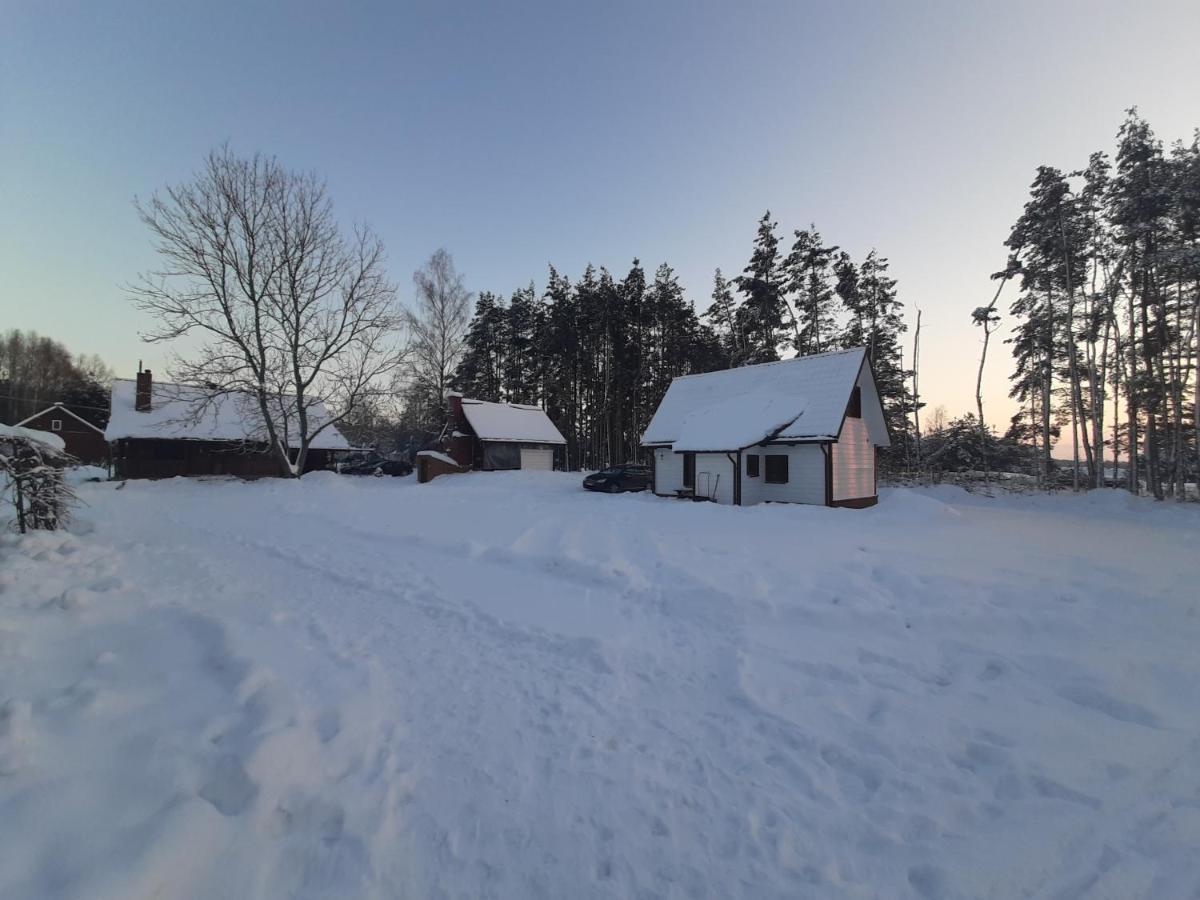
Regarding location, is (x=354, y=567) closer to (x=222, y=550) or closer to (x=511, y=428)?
(x=222, y=550)

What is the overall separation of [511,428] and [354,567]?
2626cm

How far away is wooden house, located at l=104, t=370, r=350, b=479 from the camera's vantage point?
27844 millimetres

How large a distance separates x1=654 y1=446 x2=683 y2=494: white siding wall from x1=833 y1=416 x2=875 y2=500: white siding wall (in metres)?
6.45

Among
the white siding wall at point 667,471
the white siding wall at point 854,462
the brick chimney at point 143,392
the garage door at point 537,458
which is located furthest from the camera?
the garage door at point 537,458

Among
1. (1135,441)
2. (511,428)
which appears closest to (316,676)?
(511,428)

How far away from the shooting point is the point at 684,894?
92.6 inches

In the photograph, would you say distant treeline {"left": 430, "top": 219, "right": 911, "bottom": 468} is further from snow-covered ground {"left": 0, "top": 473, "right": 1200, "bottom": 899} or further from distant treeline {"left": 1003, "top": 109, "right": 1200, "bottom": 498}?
snow-covered ground {"left": 0, "top": 473, "right": 1200, "bottom": 899}

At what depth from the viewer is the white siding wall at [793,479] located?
18.4 metres

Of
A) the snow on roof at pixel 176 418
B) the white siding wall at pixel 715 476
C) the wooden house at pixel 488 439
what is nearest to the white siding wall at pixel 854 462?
the white siding wall at pixel 715 476

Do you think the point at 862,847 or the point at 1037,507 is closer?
the point at 862,847

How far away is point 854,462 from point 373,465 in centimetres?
3088

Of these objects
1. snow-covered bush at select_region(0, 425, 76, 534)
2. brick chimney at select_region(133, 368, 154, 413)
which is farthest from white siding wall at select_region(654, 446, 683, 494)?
brick chimney at select_region(133, 368, 154, 413)

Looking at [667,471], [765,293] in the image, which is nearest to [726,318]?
[765,293]

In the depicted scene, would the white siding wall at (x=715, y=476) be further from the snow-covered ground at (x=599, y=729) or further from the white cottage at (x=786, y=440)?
the snow-covered ground at (x=599, y=729)
